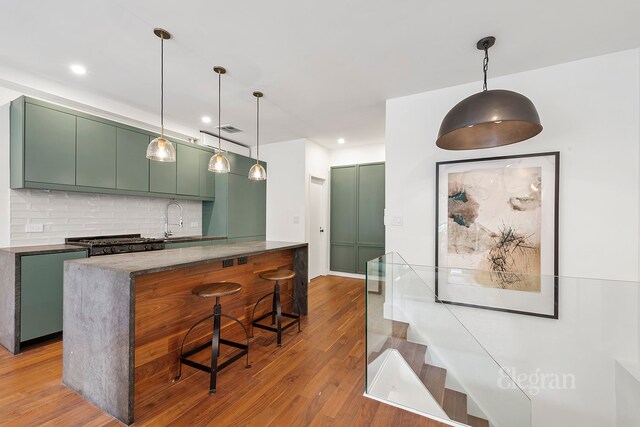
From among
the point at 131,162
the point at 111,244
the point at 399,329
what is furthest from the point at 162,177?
the point at 399,329

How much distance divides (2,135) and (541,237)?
17.9ft

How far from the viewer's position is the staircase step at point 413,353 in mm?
2373

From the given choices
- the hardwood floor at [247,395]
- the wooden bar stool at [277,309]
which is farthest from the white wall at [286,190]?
the hardwood floor at [247,395]

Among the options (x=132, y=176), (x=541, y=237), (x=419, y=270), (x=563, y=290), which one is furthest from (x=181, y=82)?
(x=563, y=290)

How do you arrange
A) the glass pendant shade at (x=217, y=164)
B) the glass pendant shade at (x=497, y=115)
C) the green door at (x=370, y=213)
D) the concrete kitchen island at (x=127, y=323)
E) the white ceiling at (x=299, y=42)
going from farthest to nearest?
the green door at (x=370, y=213) → the glass pendant shade at (x=217, y=164) → the white ceiling at (x=299, y=42) → the concrete kitchen island at (x=127, y=323) → the glass pendant shade at (x=497, y=115)

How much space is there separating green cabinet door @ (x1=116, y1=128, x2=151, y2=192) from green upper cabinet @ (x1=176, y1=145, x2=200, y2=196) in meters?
0.50

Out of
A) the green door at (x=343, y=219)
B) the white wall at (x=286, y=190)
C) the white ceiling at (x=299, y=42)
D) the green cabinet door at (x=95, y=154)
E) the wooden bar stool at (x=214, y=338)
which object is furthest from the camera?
the green door at (x=343, y=219)

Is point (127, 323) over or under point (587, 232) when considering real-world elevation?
under

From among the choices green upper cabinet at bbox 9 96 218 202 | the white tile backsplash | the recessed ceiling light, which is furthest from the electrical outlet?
the recessed ceiling light

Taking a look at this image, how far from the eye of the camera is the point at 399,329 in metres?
Result: 2.56

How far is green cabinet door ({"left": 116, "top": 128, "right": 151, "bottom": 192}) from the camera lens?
3.42 m

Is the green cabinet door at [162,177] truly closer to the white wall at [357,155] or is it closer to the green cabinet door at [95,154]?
the green cabinet door at [95,154]

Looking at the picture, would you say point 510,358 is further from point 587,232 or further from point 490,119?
point 490,119

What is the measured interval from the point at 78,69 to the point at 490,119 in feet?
12.2
